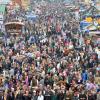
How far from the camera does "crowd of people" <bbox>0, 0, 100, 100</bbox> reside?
26.3 metres

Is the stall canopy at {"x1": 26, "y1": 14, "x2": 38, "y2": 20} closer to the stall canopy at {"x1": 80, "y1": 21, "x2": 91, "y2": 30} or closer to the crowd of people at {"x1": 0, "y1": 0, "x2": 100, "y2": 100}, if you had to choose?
the stall canopy at {"x1": 80, "y1": 21, "x2": 91, "y2": 30}

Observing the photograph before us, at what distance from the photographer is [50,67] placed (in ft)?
98.6

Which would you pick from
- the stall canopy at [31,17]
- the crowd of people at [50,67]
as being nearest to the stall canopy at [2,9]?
the stall canopy at [31,17]

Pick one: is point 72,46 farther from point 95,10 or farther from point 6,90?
point 95,10

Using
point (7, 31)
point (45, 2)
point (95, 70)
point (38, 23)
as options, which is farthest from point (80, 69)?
point (45, 2)

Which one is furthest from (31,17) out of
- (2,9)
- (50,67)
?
(50,67)

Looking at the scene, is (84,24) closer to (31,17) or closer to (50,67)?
(31,17)

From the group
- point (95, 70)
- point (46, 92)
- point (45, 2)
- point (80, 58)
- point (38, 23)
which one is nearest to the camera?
point (46, 92)

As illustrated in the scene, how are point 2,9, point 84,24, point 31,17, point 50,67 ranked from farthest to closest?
point 2,9, point 31,17, point 84,24, point 50,67

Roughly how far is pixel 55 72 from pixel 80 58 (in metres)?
2.94

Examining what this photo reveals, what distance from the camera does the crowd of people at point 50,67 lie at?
86.4 feet

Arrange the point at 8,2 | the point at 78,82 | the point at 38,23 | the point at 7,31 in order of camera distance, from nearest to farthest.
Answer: the point at 78,82, the point at 7,31, the point at 38,23, the point at 8,2

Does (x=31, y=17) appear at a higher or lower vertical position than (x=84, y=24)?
lower

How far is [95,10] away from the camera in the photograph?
48.3m
